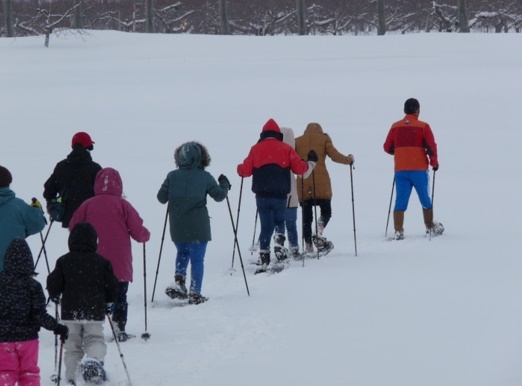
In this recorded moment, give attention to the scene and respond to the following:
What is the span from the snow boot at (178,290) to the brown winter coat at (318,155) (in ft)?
8.47

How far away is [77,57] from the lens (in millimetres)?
33094

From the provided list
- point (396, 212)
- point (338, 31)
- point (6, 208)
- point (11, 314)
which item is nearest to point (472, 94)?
point (396, 212)

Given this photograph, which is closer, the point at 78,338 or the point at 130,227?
the point at 78,338

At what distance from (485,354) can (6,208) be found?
346cm

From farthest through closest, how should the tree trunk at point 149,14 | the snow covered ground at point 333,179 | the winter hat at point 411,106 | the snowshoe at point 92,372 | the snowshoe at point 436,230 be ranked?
the tree trunk at point 149,14 < the snowshoe at point 436,230 < the winter hat at point 411,106 < the snow covered ground at point 333,179 < the snowshoe at point 92,372

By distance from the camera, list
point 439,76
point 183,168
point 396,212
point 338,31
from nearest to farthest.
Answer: point 183,168
point 396,212
point 439,76
point 338,31

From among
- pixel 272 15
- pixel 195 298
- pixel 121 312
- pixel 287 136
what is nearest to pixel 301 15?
pixel 272 15

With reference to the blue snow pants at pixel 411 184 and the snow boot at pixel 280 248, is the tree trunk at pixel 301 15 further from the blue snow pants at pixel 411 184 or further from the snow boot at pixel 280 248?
the snow boot at pixel 280 248

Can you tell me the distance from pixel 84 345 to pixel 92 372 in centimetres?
25

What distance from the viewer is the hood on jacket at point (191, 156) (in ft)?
28.5

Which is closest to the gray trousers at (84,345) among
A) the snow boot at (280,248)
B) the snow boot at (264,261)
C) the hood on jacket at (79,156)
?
the hood on jacket at (79,156)

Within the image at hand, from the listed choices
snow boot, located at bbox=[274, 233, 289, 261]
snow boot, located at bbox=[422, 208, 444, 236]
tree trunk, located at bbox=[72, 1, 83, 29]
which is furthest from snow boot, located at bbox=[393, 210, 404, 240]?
tree trunk, located at bbox=[72, 1, 83, 29]

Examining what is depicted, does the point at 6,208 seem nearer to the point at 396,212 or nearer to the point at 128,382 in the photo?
the point at 128,382

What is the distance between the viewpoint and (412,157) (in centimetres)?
1155
